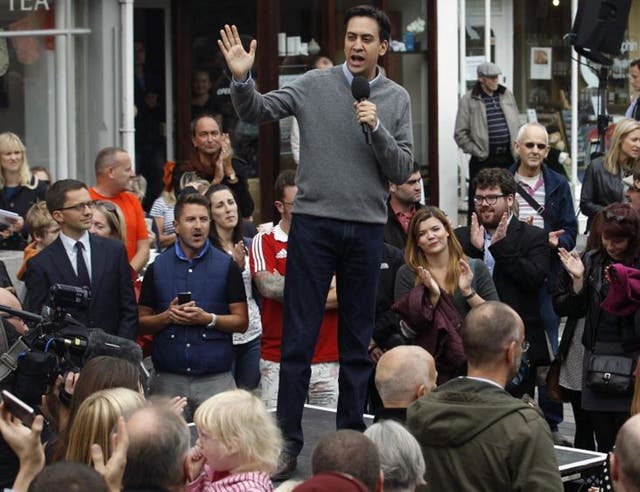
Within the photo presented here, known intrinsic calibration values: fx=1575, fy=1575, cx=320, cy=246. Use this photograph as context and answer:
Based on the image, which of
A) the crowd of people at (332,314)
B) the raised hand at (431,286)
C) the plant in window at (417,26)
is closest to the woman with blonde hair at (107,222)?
the crowd of people at (332,314)

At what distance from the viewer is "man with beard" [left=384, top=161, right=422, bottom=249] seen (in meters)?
10.3

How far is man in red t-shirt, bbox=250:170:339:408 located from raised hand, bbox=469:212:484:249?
1.18 m

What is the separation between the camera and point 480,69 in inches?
628

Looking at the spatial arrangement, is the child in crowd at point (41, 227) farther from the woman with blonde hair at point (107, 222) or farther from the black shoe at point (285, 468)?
the black shoe at point (285, 468)

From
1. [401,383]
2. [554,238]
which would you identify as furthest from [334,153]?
[554,238]

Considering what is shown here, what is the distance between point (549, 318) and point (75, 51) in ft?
19.7

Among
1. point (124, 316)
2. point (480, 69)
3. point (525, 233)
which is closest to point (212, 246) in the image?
point (124, 316)

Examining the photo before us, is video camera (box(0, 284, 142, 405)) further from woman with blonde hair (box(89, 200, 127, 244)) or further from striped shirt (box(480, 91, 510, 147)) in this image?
striped shirt (box(480, 91, 510, 147))

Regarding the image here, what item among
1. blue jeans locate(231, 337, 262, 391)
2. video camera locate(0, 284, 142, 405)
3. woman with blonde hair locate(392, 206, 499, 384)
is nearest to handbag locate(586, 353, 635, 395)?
woman with blonde hair locate(392, 206, 499, 384)

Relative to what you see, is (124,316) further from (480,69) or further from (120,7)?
(480,69)

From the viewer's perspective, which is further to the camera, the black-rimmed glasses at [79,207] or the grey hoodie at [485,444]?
the black-rimmed glasses at [79,207]

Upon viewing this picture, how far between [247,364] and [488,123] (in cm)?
692

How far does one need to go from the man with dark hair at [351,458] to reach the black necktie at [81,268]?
12.2 ft

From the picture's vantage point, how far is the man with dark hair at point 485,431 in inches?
228
